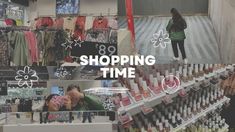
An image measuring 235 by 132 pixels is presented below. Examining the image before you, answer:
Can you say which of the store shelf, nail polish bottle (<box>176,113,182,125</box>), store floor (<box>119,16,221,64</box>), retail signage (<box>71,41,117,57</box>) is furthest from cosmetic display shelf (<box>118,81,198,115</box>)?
retail signage (<box>71,41,117,57</box>)

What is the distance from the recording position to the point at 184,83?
2.45m

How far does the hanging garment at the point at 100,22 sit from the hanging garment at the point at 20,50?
0.46 meters

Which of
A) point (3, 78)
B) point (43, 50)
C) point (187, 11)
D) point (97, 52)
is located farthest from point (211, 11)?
point (3, 78)

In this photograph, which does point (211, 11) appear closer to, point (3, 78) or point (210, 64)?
point (210, 64)

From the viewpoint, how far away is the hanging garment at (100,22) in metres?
2.21

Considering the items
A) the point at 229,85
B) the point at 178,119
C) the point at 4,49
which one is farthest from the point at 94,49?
the point at 229,85

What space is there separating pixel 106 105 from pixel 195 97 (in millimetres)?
614

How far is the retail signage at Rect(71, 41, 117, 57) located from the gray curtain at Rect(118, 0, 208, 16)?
0.73ft

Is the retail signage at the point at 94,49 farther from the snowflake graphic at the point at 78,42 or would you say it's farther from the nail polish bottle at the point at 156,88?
the nail polish bottle at the point at 156,88

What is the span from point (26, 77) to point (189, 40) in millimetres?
1070

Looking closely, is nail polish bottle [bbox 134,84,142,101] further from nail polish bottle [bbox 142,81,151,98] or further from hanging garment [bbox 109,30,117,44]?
hanging garment [bbox 109,30,117,44]

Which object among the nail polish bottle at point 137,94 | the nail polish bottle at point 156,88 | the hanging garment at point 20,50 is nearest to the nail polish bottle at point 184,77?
the nail polish bottle at point 156,88

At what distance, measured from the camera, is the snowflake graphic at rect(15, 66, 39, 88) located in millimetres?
2357

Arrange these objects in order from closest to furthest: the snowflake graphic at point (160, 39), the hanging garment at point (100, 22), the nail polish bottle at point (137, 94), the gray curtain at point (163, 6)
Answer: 1. the gray curtain at point (163, 6)
2. the hanging garment at point (100, 22)
3. the snowflake graphic at point (160, 39)
4. the nail polish bottle at point (137, 94)
